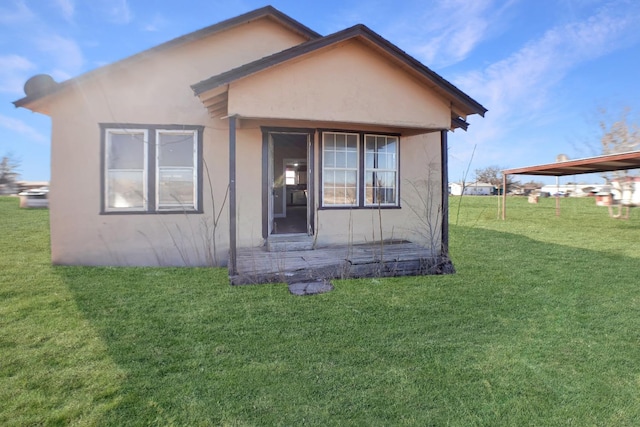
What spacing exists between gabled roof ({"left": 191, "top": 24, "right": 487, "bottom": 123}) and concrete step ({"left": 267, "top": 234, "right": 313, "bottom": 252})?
3313 millimetres

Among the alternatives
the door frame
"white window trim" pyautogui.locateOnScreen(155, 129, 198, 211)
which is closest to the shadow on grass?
"white window trim" pyautogui.locateOnScreen(155, 129, 198, 211)

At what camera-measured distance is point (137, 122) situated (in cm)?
701

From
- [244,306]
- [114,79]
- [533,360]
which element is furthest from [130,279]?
[533,360]

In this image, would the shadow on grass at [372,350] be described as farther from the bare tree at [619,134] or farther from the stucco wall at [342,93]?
the bare tree at [619,134]

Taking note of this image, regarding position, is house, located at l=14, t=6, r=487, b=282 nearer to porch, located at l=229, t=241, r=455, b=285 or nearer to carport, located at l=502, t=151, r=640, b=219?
porch, located at l=229, t=241, r=455, b=285

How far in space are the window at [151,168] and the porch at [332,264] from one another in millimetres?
1957

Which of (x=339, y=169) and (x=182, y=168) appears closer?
(x=182, y=168)

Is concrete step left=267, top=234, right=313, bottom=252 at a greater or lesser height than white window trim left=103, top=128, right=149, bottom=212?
lesser

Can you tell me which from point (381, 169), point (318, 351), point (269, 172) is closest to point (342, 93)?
point (269, 172)

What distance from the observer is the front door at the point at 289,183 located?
758cm

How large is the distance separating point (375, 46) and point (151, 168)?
5267 millimetres

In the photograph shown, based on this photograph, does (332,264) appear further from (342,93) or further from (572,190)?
(572,190)

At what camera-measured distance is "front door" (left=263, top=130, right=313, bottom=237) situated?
7.58 m

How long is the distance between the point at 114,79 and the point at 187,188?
2665 mm
